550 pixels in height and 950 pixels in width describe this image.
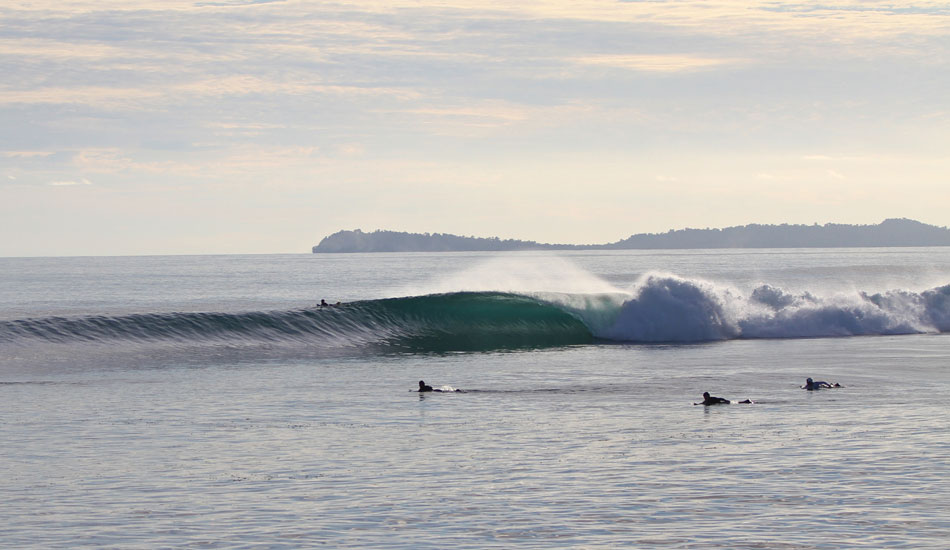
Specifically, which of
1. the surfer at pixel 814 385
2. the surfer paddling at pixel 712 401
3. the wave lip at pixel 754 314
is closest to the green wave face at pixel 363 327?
the wave lip at pixel 754 314

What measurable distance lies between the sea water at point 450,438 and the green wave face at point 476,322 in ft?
1.06

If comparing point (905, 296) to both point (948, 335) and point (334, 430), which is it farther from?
point (334, 430)

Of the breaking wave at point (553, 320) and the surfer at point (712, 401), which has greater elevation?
the breaking wave at point (553, 320)

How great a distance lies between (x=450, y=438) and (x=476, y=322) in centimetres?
2522

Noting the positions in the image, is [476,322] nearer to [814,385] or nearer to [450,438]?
[814,385]

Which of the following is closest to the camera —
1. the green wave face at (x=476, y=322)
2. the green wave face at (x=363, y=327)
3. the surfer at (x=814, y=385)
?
the surfer at (x=814, y=385)

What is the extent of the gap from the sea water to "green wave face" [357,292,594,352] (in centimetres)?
32

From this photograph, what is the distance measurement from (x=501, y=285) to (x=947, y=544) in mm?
43167

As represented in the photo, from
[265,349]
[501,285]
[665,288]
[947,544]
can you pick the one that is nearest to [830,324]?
[665,288]

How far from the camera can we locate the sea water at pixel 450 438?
37.7 ft

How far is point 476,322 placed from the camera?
42.3 m

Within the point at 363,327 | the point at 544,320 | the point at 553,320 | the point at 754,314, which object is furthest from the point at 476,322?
the point at 754,314

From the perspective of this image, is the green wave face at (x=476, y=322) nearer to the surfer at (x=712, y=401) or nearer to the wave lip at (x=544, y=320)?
the wave lip at (x=544, y=320)

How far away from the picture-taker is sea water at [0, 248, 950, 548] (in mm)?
11484
